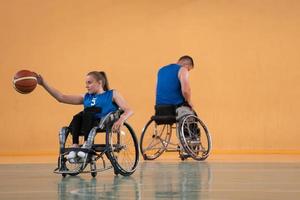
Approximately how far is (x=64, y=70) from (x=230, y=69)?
1.94 meters

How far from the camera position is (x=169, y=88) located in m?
8.02

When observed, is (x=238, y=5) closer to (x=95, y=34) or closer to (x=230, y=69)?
(x=230, y=69)

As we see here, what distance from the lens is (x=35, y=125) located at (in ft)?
31.4

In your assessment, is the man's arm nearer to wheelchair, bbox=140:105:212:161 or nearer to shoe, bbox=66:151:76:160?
wheelchair, bbox=140:105:212:161

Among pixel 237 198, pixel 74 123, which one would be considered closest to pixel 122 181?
pixel 74 123

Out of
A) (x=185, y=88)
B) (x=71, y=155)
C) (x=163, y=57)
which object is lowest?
(x=71, y=155)

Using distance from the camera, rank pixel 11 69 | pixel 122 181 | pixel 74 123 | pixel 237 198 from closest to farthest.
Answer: pixel 237 198 → pixel 122 181 → pixel 74 123 → pixel 11 69

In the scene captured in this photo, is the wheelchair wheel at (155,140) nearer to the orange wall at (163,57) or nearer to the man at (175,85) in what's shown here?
the man at (175,85)

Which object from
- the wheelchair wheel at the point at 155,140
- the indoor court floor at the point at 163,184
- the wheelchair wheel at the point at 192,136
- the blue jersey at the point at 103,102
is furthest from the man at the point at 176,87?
the blue jersey at the point at 103,102

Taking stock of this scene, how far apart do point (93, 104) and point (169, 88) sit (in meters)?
2.46

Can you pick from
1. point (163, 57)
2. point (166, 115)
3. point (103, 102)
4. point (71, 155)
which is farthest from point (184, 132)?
point (71, 155)

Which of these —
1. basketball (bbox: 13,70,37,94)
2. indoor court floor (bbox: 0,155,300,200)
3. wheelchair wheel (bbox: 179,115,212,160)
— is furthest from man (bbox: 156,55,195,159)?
basketball (bbox: 13,70,37,94)

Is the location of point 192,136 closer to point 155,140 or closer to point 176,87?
point 176,87

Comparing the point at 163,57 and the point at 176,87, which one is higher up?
the point at 163,57
